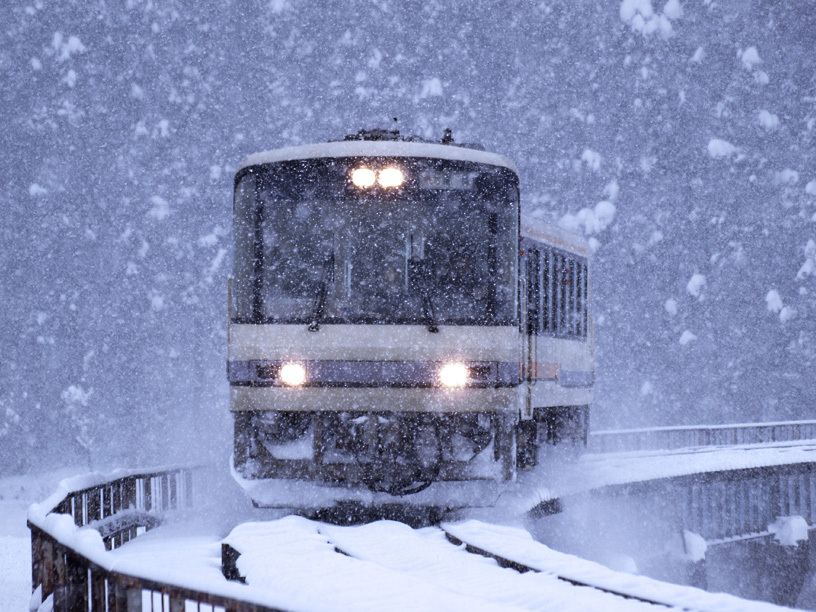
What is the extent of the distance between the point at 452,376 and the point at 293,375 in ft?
4.85

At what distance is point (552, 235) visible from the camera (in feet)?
43.6

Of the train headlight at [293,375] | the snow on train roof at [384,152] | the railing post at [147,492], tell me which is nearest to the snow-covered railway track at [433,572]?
the train headlight at [293,375]

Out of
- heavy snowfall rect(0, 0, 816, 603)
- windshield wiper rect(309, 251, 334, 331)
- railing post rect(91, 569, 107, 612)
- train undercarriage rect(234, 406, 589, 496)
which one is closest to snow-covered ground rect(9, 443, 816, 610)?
railing post rect(91, 569, 107, 612)

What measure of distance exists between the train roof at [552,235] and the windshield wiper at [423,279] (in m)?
1.74

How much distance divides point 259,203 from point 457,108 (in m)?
58.1

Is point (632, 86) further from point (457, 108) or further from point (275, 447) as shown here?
point (275, 447)

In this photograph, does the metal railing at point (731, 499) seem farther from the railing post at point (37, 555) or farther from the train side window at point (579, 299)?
the railing post at point (37, 555)

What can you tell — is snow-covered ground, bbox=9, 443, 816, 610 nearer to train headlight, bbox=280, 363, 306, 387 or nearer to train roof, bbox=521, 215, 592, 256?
train headlight, bbox=280, 363, 306, 387

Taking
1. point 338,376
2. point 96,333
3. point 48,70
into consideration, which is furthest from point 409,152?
point 48,70

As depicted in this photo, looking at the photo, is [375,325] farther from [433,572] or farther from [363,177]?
[433,572]

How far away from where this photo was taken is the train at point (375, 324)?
994 centimetres

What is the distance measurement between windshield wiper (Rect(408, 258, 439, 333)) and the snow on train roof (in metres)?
1.05

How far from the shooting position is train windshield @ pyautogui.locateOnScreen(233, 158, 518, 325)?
1013 centimetres

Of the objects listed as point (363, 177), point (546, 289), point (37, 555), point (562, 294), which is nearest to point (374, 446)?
point (363, 177)
